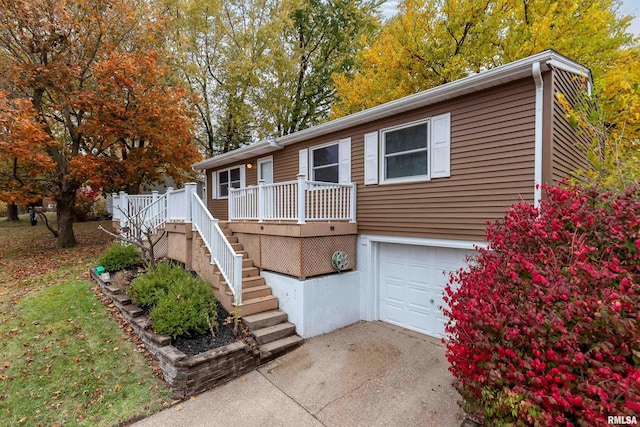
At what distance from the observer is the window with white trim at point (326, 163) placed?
7914 millimetres

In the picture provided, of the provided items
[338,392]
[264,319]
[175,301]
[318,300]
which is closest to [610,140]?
[318,300]

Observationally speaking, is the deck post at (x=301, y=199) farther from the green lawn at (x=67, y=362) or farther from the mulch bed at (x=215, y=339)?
the green lawn at (x=67, y=362)

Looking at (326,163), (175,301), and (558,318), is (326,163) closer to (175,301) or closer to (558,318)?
(175,301)

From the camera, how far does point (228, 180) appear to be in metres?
12.1

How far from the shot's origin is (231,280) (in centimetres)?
629

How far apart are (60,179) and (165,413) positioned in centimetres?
1175

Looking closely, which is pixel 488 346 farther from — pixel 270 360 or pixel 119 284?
pixel 119 284

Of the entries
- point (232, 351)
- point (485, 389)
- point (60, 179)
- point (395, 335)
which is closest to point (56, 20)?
point (60, 179)

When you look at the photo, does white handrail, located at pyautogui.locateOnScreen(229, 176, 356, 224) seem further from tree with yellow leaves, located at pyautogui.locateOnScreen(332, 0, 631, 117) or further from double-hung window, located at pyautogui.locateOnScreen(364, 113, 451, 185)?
tree with yellow leaves, located at pyautogui.locateOnScreen(332, 0, 631, 117)

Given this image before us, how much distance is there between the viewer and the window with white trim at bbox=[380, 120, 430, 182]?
6.13 meters

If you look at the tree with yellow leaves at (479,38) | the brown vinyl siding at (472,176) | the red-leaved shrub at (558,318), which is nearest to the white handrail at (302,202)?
the brown vinyl siding at (472,176)

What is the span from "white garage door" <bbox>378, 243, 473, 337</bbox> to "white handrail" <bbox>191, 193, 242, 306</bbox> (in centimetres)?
330

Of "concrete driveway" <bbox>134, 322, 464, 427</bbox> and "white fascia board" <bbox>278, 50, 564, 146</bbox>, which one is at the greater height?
"white fascia board" <bbox>278, 50, 564, 146</bbox>

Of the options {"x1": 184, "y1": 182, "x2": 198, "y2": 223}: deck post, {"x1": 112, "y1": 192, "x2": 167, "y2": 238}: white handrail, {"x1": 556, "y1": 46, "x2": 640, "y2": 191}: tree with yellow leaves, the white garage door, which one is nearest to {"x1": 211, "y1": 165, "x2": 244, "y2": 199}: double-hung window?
{"x1": 112, "y1": 192, "x2": 167, "y2": 238}: white handrail
